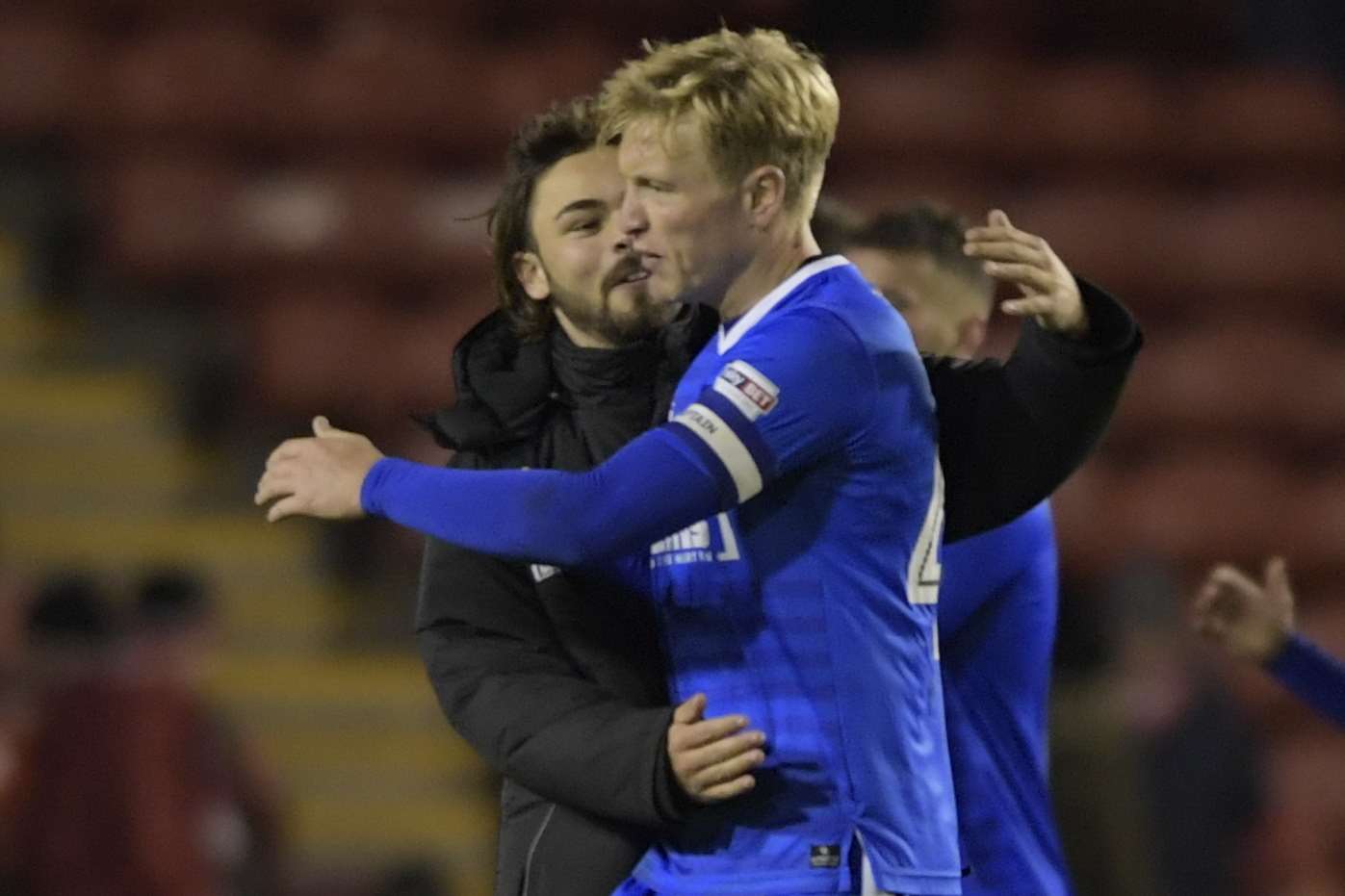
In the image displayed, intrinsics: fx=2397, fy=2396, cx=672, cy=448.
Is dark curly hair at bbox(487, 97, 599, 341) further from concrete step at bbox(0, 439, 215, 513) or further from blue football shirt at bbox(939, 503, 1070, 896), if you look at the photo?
concrete step at bbox(0, 439, 215, 513)

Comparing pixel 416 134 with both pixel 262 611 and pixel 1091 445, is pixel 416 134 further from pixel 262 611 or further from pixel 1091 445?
pixel 1091 445

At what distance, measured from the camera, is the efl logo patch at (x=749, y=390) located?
92.1 inches

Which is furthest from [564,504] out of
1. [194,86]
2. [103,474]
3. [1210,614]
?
[194,86]

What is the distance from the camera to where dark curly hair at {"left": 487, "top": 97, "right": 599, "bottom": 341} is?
2.87 meters

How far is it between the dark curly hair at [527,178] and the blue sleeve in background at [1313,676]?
4.49ft

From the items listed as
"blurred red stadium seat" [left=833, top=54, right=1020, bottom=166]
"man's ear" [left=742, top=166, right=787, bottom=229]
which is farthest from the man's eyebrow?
"blurred red stadium seat" [left=833, top=54, right=1020, bottom=166]

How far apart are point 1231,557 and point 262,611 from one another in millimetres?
3005

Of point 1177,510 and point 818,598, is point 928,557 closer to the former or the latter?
point 818,598

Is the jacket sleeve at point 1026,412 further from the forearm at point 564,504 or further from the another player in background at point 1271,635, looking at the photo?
the another player in background at point 1271,635

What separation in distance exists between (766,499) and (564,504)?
0.22 metres

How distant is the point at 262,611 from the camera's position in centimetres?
658

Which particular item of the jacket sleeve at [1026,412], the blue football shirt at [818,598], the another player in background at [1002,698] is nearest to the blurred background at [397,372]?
the another player in background at [1002,698]

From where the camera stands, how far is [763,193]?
2.48m

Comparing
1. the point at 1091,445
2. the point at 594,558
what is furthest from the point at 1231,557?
the point at 594,558
